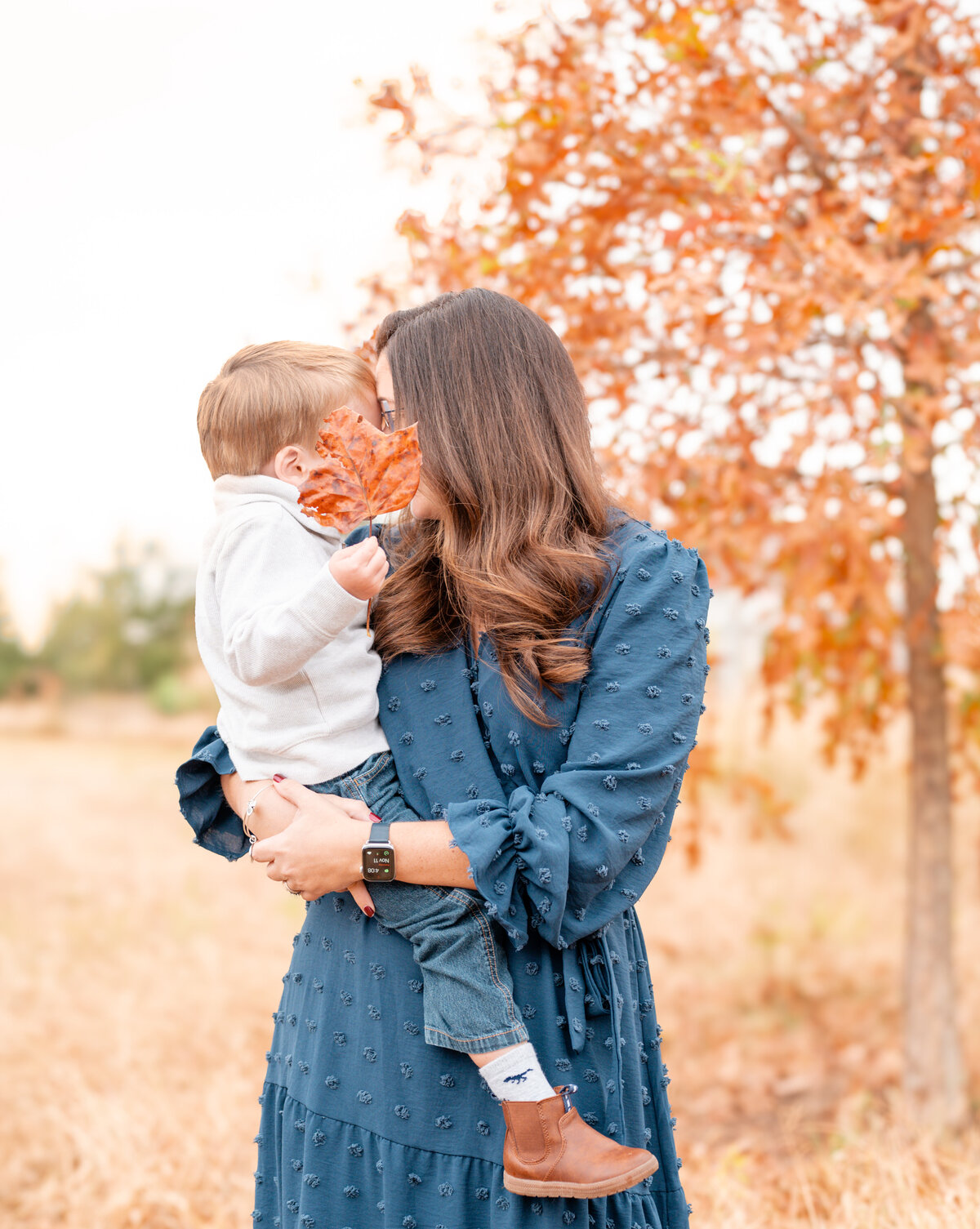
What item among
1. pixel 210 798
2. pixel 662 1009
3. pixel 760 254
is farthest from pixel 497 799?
pixel 662 1009

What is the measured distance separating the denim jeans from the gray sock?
0.02 m

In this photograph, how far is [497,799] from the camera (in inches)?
53.3

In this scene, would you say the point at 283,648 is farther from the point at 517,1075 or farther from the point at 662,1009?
the point at 662,1009

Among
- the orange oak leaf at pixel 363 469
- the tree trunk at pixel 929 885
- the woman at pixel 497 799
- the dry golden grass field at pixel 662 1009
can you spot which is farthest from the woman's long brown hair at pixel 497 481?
the tree trunk at pixel 929 885

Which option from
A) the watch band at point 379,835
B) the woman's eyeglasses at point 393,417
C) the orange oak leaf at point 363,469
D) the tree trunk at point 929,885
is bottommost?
the tree trunk at point 929,885

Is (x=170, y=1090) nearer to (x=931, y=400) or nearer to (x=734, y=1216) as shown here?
(x=734, y=1216)

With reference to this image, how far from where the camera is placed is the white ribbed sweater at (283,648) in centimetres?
133

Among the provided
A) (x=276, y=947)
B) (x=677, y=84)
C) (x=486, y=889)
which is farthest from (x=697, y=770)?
(x=276, y=947)

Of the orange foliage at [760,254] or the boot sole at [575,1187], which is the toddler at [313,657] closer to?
the boot sole at [575,1187]

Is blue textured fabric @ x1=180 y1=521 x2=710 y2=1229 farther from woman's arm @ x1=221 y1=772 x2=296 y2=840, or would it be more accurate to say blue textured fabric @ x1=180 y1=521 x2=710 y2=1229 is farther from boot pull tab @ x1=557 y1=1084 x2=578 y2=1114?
woman's arm @ x1=221 y1=772 x2=296 y2=840

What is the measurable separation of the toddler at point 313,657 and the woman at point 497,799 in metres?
0.05

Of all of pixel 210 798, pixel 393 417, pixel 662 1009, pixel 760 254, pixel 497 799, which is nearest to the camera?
pixel 497 799

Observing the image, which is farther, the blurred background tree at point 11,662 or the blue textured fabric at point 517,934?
the blurred background tree at point 11,662

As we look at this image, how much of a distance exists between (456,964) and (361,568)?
506 mm
